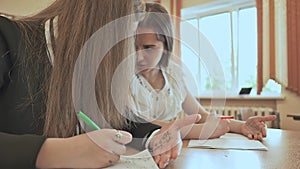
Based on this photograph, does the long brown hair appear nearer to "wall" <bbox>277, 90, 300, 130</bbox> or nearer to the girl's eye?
the girl's eye

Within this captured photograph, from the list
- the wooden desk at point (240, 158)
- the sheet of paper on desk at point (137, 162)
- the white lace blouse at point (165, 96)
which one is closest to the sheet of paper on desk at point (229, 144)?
the wooden desk at point (240, 158)

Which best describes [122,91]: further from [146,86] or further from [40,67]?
[146,86]

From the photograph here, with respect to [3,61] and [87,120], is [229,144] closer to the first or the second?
[87,120]

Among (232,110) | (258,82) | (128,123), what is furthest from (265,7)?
(128,123)

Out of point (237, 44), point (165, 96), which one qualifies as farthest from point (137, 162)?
point (237, 44)

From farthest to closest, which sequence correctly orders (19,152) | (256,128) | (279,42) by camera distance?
(279,42)
(256,128)
(19,152)

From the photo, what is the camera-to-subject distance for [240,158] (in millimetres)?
665

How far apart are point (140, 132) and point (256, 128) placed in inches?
18.4

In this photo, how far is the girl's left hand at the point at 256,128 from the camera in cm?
99

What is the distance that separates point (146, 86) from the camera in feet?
4.36

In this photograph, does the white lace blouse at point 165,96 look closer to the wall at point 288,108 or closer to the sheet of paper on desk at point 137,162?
the sheet of paper on desk at point 137,162

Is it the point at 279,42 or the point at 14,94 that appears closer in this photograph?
the point at 14,94

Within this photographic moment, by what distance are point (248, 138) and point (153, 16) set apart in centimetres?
48

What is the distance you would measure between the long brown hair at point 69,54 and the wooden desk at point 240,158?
0.17 m
